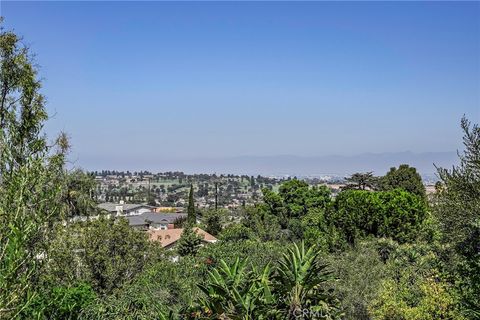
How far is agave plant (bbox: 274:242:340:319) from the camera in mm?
7562

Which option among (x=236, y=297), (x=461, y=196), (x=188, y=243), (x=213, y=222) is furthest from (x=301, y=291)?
(x=213, y=222)

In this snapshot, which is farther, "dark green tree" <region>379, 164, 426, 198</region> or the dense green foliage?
"dark green tree" <region>379, 164, 426, 198</region>

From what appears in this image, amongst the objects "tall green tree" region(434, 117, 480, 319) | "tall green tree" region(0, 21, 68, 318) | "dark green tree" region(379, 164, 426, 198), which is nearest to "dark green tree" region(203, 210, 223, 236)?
"dark green tree" region(379, 164, 426, 198)

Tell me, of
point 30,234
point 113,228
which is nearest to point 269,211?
point 113,228

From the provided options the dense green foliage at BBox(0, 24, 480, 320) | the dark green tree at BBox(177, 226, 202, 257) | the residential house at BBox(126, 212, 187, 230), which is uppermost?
the dense green foliage at BBox(0, 24, 480, 320)

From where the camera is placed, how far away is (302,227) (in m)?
35.0

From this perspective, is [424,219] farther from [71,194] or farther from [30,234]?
[30,234]

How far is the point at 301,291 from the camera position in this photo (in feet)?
25.6

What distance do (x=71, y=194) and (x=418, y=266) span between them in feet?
59.6

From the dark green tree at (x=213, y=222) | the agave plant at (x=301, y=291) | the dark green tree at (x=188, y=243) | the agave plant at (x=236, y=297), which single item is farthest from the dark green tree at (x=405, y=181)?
the agave plant at (x=236, y=297)

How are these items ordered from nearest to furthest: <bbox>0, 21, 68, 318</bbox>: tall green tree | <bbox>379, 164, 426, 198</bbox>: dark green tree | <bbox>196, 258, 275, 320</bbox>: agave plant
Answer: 1. <bbox>0, 21, 68, 318</bbox>: tall green tree
2. <bbox>196, 258, 275, 320</bbox>: agave plant
3. <bbox>379, 164, 426, 198</bbox>: dark green tree

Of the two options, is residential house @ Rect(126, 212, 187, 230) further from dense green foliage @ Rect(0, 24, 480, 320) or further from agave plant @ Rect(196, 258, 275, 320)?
agave plant @ Rect(196, 258, 275, 320)

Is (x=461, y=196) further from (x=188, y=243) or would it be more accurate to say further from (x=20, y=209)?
(x=188, y=243)

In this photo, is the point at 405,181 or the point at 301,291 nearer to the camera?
the point at 301,291
